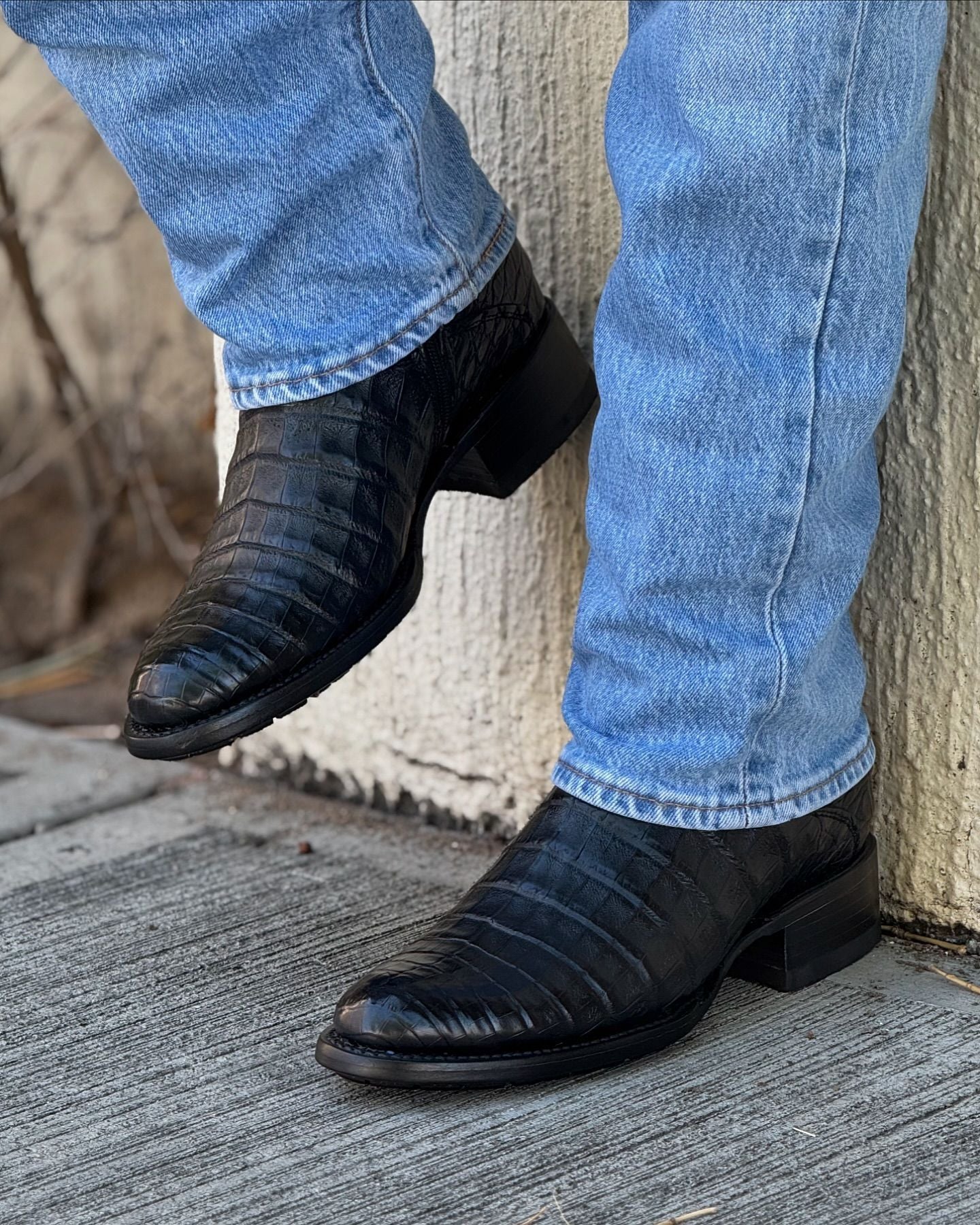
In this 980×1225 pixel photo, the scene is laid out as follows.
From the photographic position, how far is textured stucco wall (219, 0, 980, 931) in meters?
1.09

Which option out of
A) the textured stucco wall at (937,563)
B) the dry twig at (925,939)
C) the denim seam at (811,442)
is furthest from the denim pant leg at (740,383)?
the dry twig at (925,939)

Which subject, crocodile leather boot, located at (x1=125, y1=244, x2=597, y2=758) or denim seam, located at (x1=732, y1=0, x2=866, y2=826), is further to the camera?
crocodile leather boot, located at (x1=125, y1=244, x2=597, y2=758)

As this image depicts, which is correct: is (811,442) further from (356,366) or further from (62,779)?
(62,779)

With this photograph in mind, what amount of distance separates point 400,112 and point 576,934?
0.59 meters

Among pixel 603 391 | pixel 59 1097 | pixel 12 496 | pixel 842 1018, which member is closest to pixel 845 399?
pixel 603 391

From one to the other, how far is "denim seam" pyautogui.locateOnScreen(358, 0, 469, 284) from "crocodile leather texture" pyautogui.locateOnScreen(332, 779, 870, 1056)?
0.42 m

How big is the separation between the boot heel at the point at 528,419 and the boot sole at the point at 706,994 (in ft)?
1.36

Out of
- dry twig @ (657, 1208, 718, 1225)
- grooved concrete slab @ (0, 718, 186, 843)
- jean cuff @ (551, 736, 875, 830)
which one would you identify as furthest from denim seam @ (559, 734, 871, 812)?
grooved concrete slab @ (0, 718, 186, 843)

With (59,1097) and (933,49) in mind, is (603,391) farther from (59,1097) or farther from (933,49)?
(59,1097)

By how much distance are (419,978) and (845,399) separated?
1.52 ft

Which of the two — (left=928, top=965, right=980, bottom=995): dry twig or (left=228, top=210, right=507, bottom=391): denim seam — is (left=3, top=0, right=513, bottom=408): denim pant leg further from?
(left=928, top=965, right=980, bottom=995): dry twig

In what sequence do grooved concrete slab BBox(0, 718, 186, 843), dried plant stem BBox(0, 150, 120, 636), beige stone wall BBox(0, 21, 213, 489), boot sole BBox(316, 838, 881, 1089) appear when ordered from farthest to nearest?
beige stone wall BBox(0, 21, 213, 489), dried plant stem BBox(0, 150, 120, 636), grooved concrete slab BBox(0, 718, 186, 843), boot sole BBox(316, 838, 881, 1089)

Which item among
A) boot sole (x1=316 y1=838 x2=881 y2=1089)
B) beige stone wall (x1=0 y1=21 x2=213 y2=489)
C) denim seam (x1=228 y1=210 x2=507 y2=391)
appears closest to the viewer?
boot sole (x1=316 y1=838 x2=881 y2=1089)

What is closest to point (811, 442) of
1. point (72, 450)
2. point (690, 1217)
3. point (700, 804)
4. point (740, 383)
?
point (740, 383)
